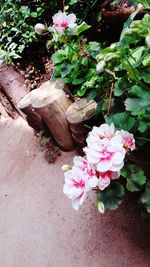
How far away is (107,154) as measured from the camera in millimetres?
1483

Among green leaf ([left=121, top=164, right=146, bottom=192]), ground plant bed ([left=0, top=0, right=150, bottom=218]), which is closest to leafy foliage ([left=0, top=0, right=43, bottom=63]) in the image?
ground plant bed ([left=0, top=0, right=150, bottom=218])


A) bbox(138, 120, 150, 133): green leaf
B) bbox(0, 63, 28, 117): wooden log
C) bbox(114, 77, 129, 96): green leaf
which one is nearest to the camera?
bbox(138, 120, 150, 133): green leaf

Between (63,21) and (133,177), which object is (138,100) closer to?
(133,177)

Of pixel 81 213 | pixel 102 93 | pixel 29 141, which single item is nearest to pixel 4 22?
pixel 29 141

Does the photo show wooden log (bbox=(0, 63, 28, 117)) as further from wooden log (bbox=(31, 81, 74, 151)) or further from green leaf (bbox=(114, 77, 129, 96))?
green leaf (bbox=(114, 77, 129, 96))

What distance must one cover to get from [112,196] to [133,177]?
6.4 inches

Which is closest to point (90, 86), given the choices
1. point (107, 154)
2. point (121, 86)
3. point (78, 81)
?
point (78, 81)

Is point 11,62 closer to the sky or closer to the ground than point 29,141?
closer to the sky

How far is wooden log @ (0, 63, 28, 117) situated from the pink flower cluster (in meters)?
2.38

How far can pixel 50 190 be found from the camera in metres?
2.94

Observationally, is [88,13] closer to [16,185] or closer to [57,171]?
[57,171]

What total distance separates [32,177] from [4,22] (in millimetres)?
1858

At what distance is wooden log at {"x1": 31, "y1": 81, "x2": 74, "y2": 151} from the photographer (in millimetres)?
2752

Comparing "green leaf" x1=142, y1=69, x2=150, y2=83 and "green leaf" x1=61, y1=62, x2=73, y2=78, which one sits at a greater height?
"green leaf" x1=142, y1=69, x2=150, y2=83
